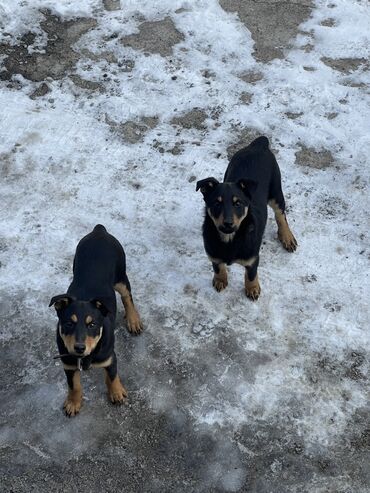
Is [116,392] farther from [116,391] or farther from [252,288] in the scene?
[252,288]

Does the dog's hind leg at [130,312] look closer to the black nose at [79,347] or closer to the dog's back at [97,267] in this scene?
the dog's back at [97,267]

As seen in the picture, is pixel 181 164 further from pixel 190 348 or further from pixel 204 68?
pixel 190 348

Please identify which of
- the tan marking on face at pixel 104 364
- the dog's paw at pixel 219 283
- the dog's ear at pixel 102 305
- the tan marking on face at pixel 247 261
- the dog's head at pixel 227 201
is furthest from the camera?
the dog's paw at pixel 219 283

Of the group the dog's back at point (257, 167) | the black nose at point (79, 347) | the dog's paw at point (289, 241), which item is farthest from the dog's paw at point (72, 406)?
the dog's paw at point (289, 241)

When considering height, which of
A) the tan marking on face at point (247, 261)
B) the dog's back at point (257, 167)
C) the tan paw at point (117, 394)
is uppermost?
the dog's back at point (257, 167)

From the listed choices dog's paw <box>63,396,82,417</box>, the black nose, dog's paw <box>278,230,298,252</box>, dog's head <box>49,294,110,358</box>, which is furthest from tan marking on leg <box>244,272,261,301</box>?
the black nose

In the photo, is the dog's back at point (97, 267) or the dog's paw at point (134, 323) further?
the dog's paw at point (134, 323)

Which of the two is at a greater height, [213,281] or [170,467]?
[213,281]

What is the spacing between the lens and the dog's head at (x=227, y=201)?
5574 millimetres

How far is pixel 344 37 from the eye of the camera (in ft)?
30.5

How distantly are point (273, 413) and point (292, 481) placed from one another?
0.65 metres

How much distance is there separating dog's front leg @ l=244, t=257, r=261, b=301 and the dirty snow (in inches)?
4.7

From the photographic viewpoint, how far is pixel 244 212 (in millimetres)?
5699

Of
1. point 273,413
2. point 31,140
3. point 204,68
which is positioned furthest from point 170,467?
point 204,68
